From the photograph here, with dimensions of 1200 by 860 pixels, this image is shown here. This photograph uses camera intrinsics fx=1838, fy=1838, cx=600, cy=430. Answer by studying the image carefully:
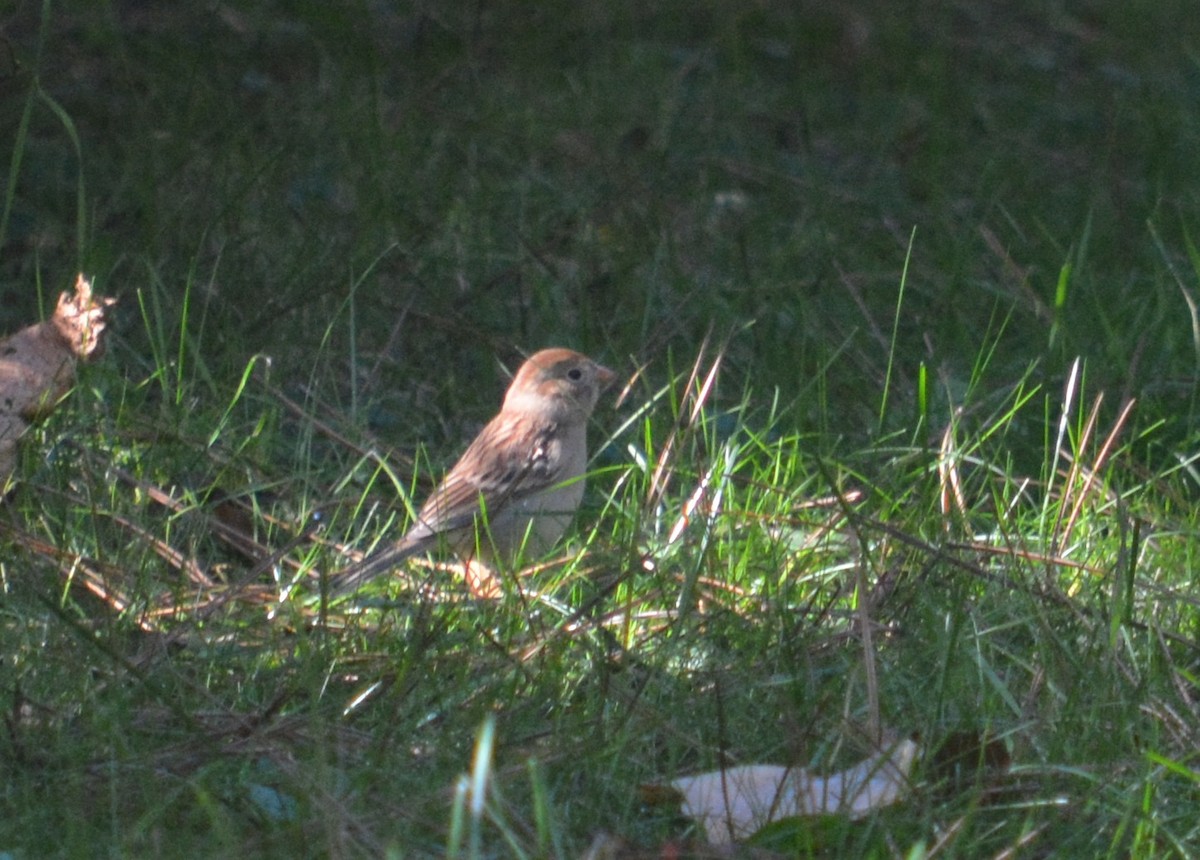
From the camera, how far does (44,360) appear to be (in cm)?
447

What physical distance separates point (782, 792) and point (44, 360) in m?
2.35

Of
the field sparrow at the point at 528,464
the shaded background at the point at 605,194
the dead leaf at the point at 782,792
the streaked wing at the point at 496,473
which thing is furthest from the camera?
the shaded background at the point at 605,194

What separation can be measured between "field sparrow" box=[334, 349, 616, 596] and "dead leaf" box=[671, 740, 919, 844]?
5.27ft

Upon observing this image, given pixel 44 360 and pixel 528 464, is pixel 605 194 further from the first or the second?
pixel 44 360

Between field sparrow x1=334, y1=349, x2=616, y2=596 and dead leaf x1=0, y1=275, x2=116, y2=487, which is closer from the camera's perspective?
dead leaf x1=0, y1=275, x2=116, y2=487

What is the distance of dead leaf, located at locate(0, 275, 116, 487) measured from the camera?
14.2 ft

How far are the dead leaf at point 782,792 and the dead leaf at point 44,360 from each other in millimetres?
2006

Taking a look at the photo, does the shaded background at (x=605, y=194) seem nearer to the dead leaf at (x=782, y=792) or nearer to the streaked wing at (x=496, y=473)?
the streaked wing at (x=496, y=473)

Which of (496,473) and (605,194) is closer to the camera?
(496,473)

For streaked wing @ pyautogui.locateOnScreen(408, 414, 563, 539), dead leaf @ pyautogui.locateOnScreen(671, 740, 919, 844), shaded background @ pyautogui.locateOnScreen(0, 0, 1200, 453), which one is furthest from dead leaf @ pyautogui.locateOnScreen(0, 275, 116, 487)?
dead leaf @ pyautogui.locateOnScreen(671, 740, 919, 844)

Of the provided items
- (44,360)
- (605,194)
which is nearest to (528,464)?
(44,360)

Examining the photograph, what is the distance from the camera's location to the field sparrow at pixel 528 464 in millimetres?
4805

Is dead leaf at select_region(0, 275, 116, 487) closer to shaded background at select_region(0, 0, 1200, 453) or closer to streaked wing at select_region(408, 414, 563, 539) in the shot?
shaded background at select_region(0, 0, 1200, 453)

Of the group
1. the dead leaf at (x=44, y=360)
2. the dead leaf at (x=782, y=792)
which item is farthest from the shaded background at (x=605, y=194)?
the dead leaf at (x=782, y=792)
